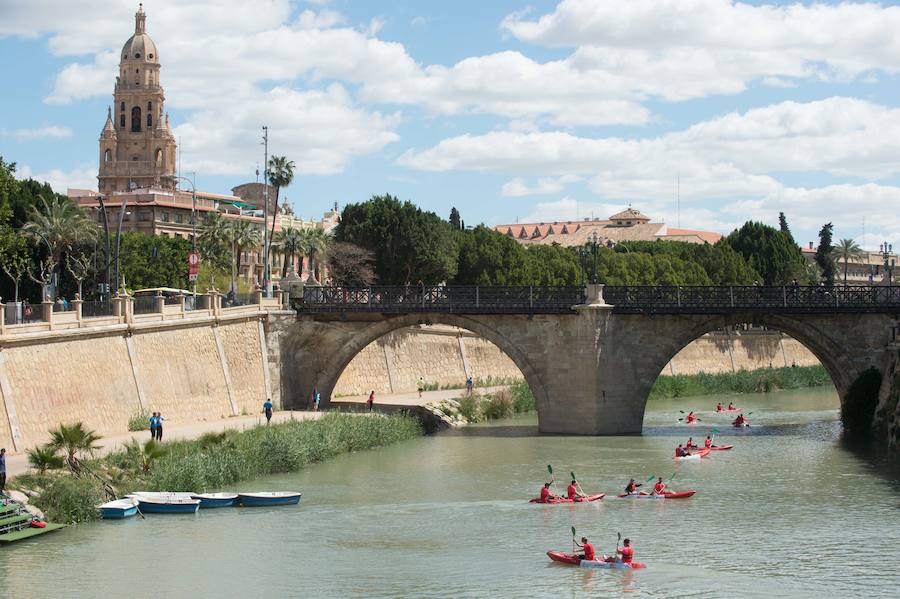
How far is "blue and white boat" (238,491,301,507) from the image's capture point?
42.8 meters

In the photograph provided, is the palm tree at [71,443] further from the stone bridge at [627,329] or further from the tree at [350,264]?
the tree at [350,264]

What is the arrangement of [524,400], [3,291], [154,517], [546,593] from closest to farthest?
[546,593], [154,517], [524,400], [3,291]

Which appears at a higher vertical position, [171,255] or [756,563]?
[171,255]

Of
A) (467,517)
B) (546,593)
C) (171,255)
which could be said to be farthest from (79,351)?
Result: (171,255)

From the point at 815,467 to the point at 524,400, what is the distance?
2753 centimetres

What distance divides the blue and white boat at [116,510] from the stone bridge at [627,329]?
26.9 metres

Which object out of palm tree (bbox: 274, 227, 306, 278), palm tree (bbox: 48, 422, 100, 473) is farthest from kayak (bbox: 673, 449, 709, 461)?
palm tree (bbox: 274, 227, 306, 278)

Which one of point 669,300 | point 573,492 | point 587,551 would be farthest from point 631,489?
point 669,300

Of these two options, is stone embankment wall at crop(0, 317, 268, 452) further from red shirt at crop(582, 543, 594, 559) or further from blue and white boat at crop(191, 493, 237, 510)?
red shirt at crop(582, 543, 594, 559)

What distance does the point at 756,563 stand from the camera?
35.6 metres

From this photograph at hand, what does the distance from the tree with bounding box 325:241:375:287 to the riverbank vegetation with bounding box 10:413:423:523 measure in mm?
40075

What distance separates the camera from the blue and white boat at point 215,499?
41.9 m

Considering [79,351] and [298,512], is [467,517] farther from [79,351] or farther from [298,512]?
[79,351]


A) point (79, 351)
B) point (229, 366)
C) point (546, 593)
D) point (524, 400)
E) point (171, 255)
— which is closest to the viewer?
point (546, 593)
